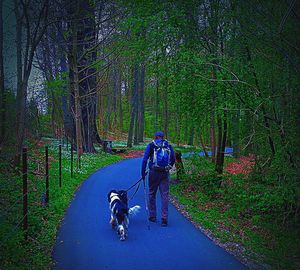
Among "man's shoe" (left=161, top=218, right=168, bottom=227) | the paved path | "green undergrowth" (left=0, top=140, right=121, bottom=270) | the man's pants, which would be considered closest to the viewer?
"green undergrowth" (left=0, top=140, right=121, bottom=270)

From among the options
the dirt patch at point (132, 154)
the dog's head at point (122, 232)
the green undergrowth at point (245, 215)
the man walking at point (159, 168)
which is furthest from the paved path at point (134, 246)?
the dirt patch at point (132, 154)

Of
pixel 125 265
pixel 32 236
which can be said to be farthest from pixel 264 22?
pixel 32 236

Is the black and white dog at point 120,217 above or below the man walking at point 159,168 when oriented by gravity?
below

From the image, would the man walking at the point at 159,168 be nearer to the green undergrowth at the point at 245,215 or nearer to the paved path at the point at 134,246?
the paved path at the point at 134,246

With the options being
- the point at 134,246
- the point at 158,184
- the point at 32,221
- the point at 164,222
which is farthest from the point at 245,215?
the point at 32,221

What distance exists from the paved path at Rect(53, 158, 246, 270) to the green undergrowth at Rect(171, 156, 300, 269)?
1.89 ft

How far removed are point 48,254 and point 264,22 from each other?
6782 millimetres

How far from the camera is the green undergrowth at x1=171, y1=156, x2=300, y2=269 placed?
6129mm

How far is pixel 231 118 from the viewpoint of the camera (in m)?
10.6

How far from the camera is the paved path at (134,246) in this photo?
5.54 metres

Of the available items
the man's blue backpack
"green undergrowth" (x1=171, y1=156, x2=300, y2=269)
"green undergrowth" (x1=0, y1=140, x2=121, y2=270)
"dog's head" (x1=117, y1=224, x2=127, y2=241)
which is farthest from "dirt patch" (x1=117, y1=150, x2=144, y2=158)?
"dog's head" (x1=117, y1=224, x2=127, y2=241)

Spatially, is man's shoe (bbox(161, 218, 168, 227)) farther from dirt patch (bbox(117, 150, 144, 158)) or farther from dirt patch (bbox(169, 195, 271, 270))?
dirt patch (bbox(117, 150, 144, 158))

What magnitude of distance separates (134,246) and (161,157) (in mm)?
2361

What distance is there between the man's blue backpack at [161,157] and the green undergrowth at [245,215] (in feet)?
5.92
